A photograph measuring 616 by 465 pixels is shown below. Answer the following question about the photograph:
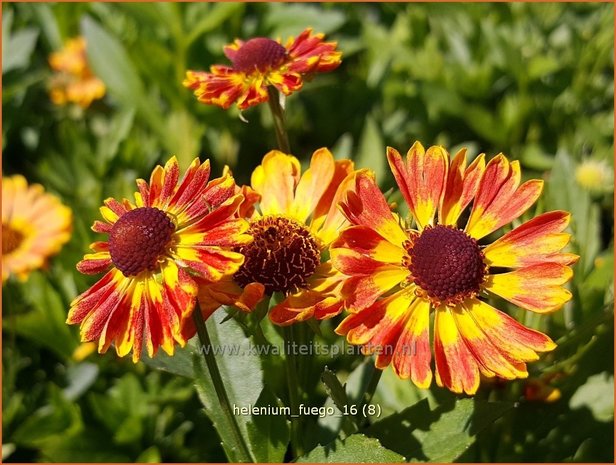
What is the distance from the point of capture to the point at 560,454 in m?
1.29

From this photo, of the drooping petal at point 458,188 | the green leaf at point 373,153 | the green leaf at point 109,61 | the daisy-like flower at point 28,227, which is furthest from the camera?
the green leaf at point 109,61

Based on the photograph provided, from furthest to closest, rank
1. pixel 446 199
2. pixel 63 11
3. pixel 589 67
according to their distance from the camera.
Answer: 1. pixel 63 11
2. pixel 589 67
3. pixel 446 199

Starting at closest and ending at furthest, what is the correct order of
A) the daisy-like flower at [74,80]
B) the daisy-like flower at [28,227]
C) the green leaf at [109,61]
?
the daisy-like flower at [28,227], the green leaf at [109,61], the daisy-like flower at [74,80]

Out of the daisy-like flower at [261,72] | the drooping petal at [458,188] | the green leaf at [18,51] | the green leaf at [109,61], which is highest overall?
the green leaf at [18,51]

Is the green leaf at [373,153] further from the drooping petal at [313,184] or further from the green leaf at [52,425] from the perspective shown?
the green leaf at [52,425]

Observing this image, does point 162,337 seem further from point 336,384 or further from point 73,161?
point 73,161

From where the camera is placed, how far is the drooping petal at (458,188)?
0.96 m

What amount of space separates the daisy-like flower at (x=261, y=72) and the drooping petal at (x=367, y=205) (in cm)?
25

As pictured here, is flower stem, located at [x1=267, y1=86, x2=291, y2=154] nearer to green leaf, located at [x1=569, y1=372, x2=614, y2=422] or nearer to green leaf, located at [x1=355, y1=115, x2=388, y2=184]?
green leaf, located at [x1=355, y1=115, x2=388, y2=184]

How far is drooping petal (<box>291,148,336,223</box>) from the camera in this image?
109 centimetres

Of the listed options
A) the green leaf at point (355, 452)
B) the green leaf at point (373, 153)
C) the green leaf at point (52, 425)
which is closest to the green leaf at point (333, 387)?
the green leaf at point (355, 452)

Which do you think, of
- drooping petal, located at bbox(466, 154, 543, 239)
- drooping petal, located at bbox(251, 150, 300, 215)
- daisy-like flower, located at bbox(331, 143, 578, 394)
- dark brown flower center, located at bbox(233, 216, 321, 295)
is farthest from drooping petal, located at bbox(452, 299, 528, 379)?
drooping petal, located at bbox(251, 150, 300, 215)

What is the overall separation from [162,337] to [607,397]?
0.91 meters

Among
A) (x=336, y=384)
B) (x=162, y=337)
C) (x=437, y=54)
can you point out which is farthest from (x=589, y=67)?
(x=162, y=337)
